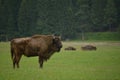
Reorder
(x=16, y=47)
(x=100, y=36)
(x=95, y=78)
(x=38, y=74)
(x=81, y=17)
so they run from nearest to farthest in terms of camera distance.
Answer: (x=95, y=78) < (x=38, y=74) < (x=16, y=47) < (x=100, y=36) < (x=81, y=17)

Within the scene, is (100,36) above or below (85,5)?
below

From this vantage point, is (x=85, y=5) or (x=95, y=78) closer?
(x=95, y=78)

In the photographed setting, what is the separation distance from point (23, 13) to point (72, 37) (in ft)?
39.6

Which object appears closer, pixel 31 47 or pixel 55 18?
pixel 31 47

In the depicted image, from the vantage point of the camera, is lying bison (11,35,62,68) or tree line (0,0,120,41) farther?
tree line (0,0,120,41)

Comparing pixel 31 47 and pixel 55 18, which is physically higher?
pixel 31 47

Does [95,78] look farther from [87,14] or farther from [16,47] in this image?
[87,14]

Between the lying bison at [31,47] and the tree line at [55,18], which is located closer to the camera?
the lying bison at [31,47]

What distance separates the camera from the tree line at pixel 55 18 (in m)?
91.4

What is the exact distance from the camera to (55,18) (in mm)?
93188

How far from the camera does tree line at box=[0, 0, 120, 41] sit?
91.4 meters

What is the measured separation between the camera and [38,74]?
21.0 m

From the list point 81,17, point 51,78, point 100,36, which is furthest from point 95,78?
point 81,17

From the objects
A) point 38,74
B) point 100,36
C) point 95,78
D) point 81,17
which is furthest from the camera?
point 81,17
